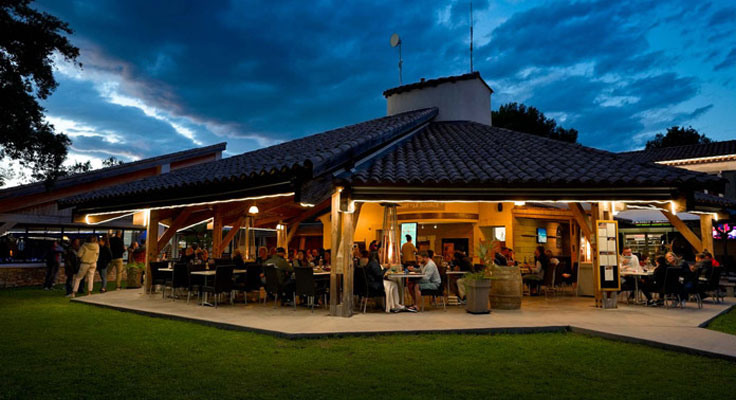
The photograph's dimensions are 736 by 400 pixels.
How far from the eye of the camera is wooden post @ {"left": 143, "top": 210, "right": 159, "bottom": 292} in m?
12.1

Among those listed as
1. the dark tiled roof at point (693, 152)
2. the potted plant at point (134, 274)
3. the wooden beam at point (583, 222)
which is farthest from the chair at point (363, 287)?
the dark tiled roof at point (693, 152)

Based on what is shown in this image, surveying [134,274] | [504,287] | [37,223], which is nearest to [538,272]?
[504,287]

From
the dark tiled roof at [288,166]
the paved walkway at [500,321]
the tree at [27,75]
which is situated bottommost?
the paved walkway at [500,321]

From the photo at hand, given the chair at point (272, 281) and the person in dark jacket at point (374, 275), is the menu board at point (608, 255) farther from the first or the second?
the chair at point (272, 281)

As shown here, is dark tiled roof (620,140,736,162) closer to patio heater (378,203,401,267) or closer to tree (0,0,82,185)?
patio heater (378,203,401,267)

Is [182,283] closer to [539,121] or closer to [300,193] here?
[300,193]

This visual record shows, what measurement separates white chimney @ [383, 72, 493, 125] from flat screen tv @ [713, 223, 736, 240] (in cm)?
1324

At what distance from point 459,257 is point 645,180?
4286 millimetres

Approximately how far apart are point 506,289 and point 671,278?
140 inches

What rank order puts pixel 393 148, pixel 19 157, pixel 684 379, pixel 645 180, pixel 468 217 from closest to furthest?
pixel 684 379 → pixel 645 180 → pixel 393 148 → pixel 19 157 → pixel 468 217

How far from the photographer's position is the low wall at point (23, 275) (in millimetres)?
15754

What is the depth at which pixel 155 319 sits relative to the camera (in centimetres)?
869

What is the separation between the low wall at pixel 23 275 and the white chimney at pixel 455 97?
11637 mm

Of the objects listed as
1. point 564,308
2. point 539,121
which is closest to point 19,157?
point 564,308
